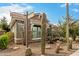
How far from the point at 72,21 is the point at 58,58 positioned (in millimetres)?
940

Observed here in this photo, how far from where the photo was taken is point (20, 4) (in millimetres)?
5512

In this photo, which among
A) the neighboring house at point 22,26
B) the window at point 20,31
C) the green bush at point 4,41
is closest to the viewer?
the green bush at point 4,41

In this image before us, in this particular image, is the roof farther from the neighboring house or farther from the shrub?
the shrub

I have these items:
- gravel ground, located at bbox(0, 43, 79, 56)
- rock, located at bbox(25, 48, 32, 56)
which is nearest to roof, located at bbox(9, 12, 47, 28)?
gravel ground, located at bbox(0, 43, 79, 56)

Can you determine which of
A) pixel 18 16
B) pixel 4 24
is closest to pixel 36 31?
pixel 18 16

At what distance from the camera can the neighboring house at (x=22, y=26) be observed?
5.67 m

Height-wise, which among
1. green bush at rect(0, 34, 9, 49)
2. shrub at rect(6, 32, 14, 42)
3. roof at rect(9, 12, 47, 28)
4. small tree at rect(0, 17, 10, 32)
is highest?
roof at rect(9, 12, 47, 28)

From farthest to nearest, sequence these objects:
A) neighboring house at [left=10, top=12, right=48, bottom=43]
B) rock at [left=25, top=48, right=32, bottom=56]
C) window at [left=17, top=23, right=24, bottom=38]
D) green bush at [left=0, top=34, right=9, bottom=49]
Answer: window at [left=17, top=23, right=24, bottom=38] → neighboring house at [left=10, top=12, right=48, bottom=43] → green bush at [left=0, top=34, right=9, bottom=49] → rock at [left=25, top=48, right=32, bottom=56]

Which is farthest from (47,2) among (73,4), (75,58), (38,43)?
(75,58)

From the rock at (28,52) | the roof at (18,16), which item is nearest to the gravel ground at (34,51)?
the rock at (28,52)

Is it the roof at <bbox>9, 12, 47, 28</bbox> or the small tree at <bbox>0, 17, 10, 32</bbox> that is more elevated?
the roof at <bbox>9, 12, 47, 28</bbox>

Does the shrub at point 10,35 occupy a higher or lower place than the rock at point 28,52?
higher

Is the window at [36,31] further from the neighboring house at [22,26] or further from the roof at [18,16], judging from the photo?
the roof at [18,16]

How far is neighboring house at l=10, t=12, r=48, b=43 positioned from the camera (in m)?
5.67
